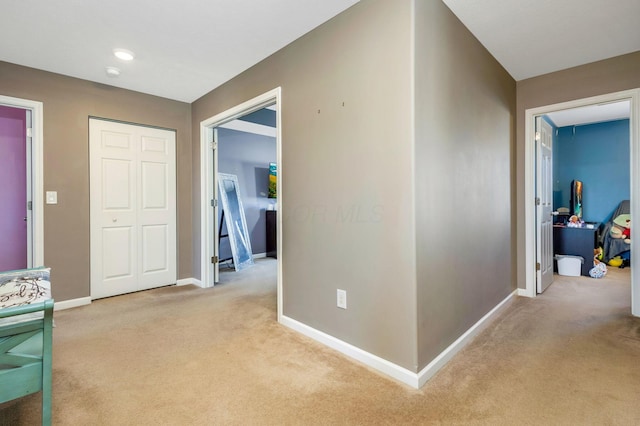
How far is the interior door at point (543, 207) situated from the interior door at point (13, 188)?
5563mm

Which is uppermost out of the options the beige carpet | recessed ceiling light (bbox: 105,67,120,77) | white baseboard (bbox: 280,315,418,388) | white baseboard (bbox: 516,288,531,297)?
recessed ceiling light (bbox: 105,67,120,77)

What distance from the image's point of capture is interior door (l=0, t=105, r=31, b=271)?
342cm

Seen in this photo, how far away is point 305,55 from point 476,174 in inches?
64.0

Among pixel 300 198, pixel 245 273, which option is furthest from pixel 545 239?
pixel 245 273

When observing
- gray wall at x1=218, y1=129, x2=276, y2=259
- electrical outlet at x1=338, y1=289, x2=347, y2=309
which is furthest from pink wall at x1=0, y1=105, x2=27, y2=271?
electrical outlet at x1=338, y1=289, x2=347, y2=309

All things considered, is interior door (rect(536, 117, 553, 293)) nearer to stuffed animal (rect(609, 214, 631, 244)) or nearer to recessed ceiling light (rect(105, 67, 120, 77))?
stuffed animal (rect(609, 214, 631, 244))

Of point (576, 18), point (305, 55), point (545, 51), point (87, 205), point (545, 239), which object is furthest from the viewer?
point (545, 239)

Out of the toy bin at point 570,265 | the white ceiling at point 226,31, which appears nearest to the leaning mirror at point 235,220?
the white ceiling at point 226,31

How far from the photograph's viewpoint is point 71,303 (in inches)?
126

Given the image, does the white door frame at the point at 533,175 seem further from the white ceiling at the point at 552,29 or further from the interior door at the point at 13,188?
the interior door at the point at 13,188

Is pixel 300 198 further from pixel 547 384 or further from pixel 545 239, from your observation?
pixel 545 239

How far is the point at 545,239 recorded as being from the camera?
358 cm

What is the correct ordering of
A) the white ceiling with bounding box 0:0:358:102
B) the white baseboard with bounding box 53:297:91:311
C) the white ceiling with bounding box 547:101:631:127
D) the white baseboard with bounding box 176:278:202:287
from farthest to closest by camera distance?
the white ceiling with bounding box 547:101:631:127 → the white baseboard with bounding box 176:278:202:287 → the white baseboard with bounding box 53:297:91:311 → the white ceiling with bounding box 0:0:358:102

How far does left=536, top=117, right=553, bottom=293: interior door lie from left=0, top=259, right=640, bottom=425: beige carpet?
0.66m
